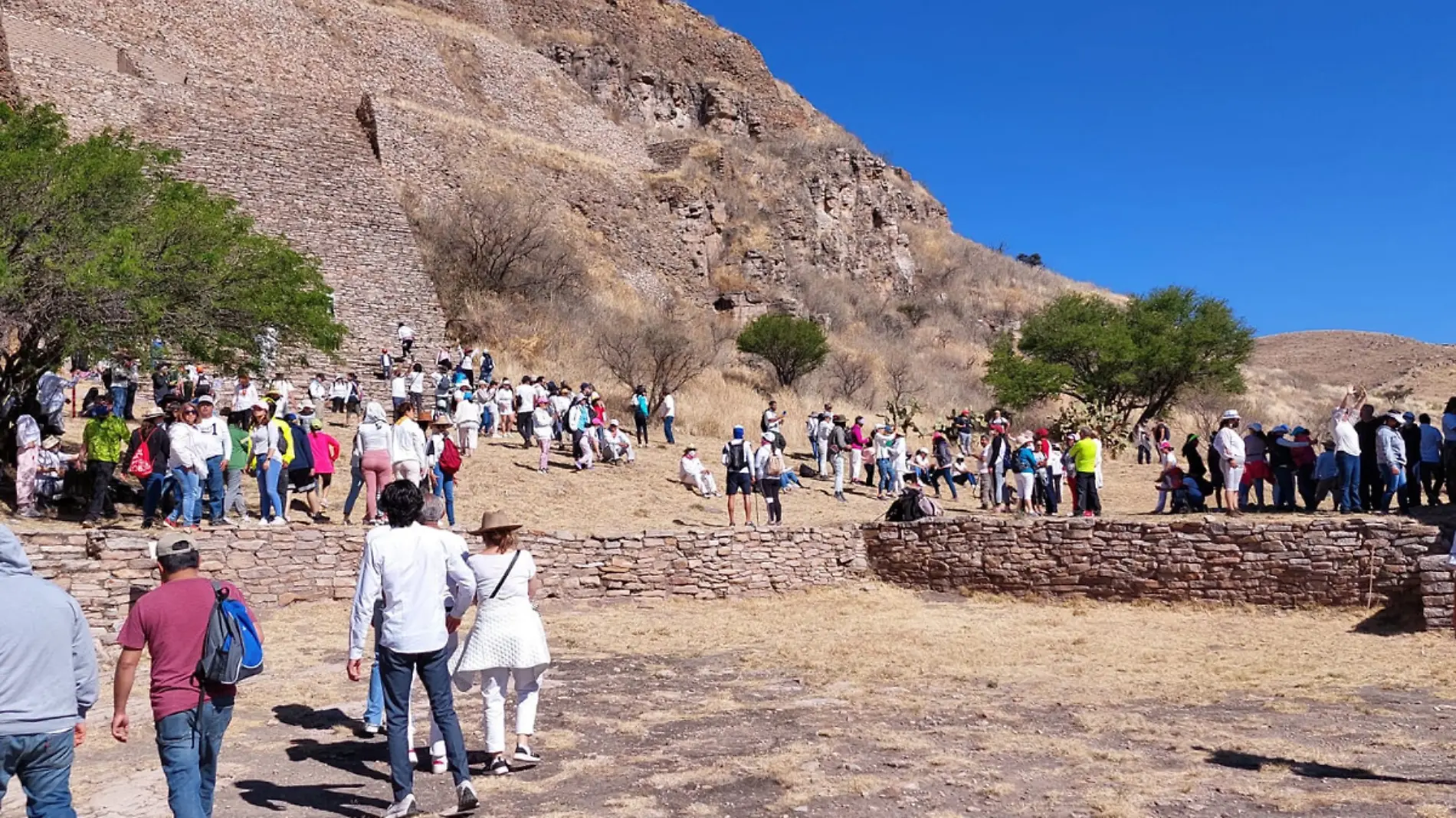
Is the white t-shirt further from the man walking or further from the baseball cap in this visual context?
the man walking

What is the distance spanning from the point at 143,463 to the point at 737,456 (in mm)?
7604

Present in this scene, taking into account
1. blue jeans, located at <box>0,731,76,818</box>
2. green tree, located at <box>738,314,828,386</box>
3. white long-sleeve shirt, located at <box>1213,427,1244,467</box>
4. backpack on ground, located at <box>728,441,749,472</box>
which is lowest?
blue jeans, located at <box>0,731,76,818</box>

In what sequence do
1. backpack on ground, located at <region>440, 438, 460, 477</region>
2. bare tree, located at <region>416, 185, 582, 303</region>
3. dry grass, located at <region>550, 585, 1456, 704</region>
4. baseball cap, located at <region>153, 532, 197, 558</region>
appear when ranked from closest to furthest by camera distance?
baseball cap, located at <region>153, 532, 197, 558</region> → dry grass, located at <region>550, 585, 1456, 704</region> → backpack on ground, located at <region>440, 438, 460, 477</region> → bare tree, located at <region>416, 185, 582, 303</region>

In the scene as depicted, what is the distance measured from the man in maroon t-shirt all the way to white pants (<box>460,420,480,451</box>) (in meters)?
14.8

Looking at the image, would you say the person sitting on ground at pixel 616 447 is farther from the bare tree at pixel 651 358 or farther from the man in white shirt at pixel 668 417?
the bare tree at pixel 651 358

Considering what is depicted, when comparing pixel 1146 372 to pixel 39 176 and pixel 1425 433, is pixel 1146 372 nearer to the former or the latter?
pixel 1425 433

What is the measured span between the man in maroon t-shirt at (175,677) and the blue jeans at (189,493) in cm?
806

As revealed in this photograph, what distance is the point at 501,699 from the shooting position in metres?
6.26

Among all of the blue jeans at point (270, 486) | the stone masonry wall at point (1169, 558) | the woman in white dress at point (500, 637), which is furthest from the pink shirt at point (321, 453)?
the woman in white dress at point (500, 637)

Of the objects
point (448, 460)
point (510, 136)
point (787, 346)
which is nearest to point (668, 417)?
point (448, 460)

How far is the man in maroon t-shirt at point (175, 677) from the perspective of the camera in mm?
4808

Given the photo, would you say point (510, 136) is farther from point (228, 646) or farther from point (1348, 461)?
point (228, 646)

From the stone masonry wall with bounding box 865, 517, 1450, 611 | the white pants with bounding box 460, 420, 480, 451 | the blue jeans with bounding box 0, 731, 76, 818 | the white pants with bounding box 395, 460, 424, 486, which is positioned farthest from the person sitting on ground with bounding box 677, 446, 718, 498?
the blue jeans with bounding box 0, 731, 76, 818

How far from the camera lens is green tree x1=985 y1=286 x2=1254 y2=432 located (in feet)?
114
